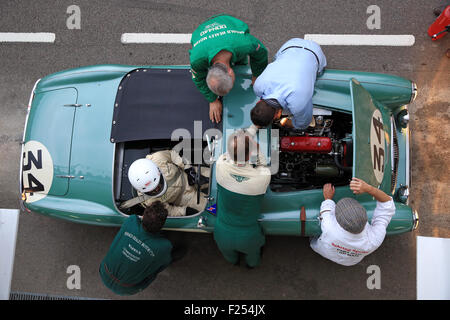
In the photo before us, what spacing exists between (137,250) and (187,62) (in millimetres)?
2568

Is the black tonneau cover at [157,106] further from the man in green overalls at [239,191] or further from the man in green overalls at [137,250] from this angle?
the man in green overalls at [137,250]

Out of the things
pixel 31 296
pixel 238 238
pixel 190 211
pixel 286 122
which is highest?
pixel 286 122

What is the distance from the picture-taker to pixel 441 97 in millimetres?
4004

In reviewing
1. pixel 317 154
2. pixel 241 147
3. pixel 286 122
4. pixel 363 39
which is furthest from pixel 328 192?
pixel 363 39

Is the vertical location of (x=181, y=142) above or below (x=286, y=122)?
below

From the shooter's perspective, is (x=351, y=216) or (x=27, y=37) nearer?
(x=351, y=216)

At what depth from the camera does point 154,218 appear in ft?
9.36

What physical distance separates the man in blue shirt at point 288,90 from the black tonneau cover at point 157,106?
501 millimetres

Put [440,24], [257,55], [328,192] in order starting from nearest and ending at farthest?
[328,192], [257,55], [440,24]

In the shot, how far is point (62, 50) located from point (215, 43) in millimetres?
2812

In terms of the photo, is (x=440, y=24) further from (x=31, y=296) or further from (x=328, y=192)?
(x=31, y=296)

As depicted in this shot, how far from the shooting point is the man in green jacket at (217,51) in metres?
2.82

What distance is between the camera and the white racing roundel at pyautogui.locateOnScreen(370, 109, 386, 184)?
2.69 m
